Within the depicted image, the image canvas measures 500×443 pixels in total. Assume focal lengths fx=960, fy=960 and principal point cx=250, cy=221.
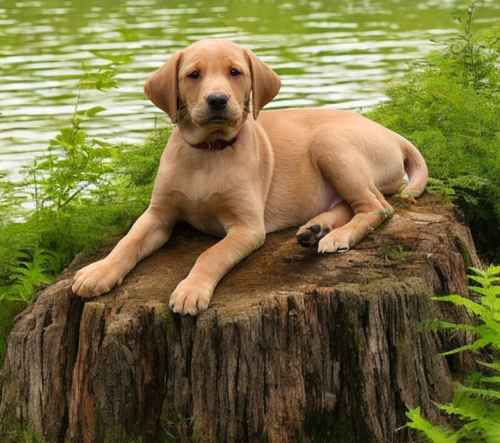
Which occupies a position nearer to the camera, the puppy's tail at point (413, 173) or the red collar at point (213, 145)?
the red collar at point (213, 145)

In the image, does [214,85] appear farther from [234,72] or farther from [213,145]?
[213,145]

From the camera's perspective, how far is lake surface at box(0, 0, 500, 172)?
12539mm

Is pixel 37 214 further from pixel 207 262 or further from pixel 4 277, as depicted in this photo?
pixel 207 262

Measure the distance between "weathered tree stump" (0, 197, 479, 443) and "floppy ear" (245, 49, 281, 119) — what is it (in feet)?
3.36

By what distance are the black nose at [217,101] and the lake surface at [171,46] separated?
1855 mm

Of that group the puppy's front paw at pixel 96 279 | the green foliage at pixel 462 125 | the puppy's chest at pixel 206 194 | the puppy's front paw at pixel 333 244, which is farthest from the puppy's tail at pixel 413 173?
the puppy's front paw at pixel 96 279

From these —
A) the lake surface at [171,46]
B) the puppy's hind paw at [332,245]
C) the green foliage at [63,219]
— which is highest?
the puppy's hind paw at [332,245]

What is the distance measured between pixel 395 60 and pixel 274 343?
1193cm

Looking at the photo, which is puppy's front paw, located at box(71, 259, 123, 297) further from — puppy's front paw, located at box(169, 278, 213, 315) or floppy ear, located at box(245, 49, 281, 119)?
floppy ear, located at box(245, 49, 281, 119)

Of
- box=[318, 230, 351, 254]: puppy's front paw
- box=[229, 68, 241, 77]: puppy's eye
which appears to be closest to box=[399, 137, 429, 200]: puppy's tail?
box=[318, 230, 351, 254]: puppy's front paw

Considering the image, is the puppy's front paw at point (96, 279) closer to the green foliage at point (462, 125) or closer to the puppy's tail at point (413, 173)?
the puppy's tail at point (413, 173)

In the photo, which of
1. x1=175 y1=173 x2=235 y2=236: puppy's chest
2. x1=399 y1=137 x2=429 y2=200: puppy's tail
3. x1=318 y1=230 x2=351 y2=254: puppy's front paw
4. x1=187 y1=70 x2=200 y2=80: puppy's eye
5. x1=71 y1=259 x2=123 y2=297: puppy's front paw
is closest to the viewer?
x1=71 y1=259 x2=123 y2=297: puppy's front paw

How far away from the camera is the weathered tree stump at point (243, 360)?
4734 mm

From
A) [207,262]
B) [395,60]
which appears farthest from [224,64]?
[395,60]
